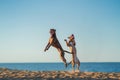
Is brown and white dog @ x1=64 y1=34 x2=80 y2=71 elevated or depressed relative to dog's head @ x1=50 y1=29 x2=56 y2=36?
depressed

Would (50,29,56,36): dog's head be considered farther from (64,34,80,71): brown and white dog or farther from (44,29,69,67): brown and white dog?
(64,34,80,71): brown and white dog

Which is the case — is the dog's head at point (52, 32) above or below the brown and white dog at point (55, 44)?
above

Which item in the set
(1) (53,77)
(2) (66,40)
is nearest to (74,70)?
(2) (66,40)

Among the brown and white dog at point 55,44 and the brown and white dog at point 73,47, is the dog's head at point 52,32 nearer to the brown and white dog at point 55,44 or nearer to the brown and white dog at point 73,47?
the brown and white dog at point 55,44

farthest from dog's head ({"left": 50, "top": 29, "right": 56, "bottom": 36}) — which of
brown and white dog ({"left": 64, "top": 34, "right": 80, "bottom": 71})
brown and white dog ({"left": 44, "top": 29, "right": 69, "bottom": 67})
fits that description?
brown and white dog ({"left": 64, "top": 34, "right": 80, "bottom": 71})

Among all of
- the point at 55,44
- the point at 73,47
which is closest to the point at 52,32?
the point at 55,44

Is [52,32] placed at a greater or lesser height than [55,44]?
greater

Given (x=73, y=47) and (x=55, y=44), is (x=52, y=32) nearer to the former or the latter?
(x=55, y=44)

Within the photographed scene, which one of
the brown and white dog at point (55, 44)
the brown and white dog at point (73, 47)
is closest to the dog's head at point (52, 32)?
the brown and white dog at point (55, 44)

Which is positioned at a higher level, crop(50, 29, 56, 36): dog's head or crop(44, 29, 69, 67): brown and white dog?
crop(50, 29, 56, 36): dog's head

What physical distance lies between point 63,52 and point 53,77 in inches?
108

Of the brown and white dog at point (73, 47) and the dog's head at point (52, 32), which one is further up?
the dog's head at point (52, 32)

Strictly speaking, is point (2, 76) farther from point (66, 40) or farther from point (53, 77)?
point (66, 40)

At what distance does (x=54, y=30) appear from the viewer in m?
20.3
